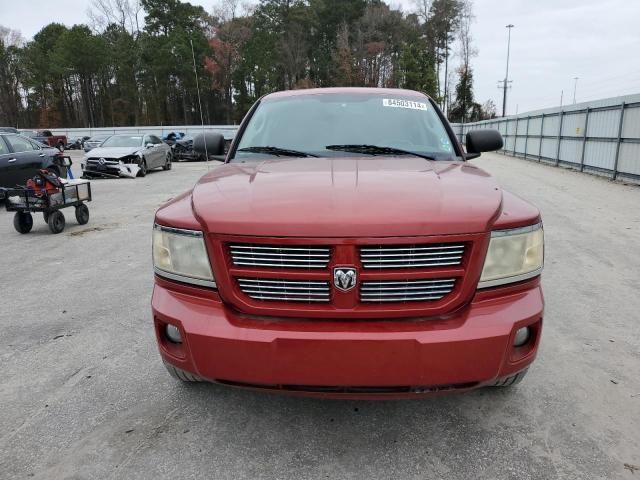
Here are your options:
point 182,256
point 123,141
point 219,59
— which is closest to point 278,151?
point 182,256

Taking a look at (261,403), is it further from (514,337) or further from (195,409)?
(514,337)

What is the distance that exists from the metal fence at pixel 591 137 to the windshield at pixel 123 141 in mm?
12274

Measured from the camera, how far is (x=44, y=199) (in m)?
7.15

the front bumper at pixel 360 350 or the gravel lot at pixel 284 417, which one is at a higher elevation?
the front bumper at pixel 360 350

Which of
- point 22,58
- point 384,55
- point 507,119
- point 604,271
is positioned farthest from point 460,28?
point 604,271

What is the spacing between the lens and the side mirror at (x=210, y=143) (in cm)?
385

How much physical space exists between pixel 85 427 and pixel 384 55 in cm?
5801

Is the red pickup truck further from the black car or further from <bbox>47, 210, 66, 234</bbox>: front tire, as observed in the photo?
the black car

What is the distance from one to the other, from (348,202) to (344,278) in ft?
1.07

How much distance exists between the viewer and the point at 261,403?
2.57 meters

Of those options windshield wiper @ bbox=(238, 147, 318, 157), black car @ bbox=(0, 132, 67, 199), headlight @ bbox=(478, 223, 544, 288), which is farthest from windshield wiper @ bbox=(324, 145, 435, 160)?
black car @ bbox=(0, 132, 67, 199)

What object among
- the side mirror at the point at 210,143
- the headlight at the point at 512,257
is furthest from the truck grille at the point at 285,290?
the side mirror at the point at 210,143

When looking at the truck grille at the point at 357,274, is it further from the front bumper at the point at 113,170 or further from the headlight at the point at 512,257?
the front bumper at the point at 113,170

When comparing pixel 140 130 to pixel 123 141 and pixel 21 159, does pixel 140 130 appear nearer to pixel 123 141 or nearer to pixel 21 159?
pixel 123 141
